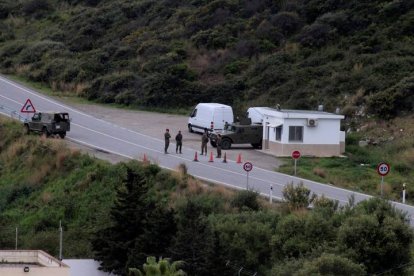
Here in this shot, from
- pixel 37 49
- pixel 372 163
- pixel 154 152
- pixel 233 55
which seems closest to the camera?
pixel 372 163

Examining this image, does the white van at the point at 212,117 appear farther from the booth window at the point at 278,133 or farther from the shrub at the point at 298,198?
the shrub at the point at 298,198

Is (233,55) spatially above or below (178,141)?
above

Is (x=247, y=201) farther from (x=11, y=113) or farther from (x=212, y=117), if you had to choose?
(x=11, y=113)

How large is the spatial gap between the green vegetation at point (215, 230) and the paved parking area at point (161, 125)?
5772 millimetres

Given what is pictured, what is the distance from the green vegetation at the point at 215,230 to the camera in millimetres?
26688

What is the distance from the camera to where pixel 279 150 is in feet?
148

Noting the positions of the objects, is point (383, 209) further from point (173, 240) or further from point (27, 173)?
point (27, 173)

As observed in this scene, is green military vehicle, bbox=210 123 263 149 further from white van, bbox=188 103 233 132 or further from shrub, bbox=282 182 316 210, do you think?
shrub, bbox=282 182 316 210

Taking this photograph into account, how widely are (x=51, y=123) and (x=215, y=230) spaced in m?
20.5

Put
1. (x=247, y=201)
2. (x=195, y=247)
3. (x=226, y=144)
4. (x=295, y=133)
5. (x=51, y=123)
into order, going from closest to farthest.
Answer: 1. (x=195, y=247)
2. (x=247, y=201)
3. (x=295, y=133)
4. (x=226, y=144)
5. (x=51, y=123)

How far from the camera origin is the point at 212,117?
165 feet

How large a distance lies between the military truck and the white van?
6434 mm

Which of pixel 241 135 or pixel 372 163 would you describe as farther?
pixel 241 135

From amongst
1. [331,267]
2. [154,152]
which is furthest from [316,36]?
[331,267]
